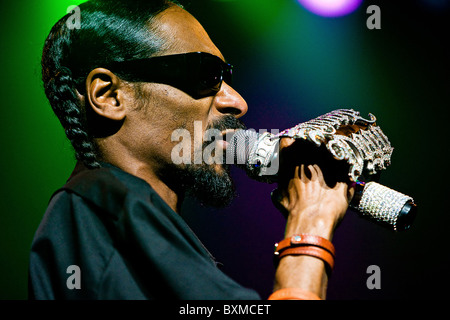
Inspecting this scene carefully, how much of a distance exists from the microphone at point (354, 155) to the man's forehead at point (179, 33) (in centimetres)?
50

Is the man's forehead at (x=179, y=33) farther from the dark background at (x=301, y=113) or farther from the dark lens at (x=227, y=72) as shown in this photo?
the dark background at (x=301, y=113)

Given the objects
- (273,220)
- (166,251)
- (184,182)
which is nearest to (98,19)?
(184,182)

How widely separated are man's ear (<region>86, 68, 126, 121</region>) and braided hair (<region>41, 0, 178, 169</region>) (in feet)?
0.14

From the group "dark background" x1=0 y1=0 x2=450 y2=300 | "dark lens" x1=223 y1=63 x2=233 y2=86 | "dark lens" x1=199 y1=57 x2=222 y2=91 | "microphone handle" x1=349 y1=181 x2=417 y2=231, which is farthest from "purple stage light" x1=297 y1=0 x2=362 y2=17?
"microphone handle" x1=349 y1=181 x2=417 y2=231

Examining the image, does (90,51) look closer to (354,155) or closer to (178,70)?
(178,70)

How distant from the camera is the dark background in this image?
2816mm

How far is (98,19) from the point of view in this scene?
1.72 metres

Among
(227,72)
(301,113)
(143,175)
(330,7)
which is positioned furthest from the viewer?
(301,113)

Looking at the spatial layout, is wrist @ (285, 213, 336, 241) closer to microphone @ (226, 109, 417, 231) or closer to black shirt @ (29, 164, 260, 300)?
microphone @ (226, 109, 417, 231)

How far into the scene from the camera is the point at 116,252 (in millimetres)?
1193

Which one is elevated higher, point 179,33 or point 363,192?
A: point 179,33

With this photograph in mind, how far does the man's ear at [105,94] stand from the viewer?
167 cm

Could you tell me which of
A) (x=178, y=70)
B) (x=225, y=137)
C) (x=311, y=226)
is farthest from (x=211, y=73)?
(x=311, y=226)

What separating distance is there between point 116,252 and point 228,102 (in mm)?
975
